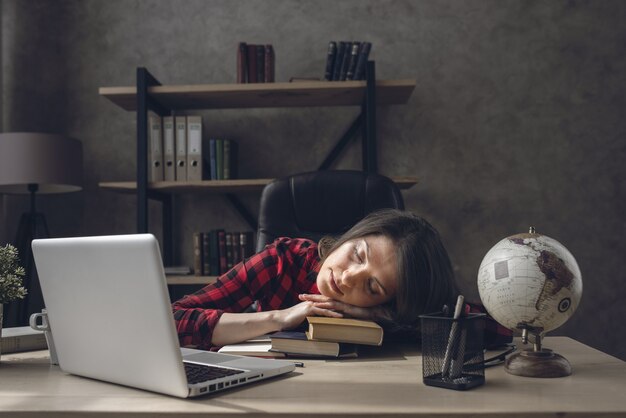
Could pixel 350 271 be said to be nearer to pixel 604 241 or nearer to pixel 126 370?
pixel 126 370

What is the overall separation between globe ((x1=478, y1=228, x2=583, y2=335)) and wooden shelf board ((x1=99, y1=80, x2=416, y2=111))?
1.84 metres

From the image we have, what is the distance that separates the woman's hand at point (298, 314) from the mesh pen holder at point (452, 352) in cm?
32

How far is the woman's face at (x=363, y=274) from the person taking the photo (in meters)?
1.17

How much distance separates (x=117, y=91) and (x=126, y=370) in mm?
2152

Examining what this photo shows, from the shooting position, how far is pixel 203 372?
2.90ft

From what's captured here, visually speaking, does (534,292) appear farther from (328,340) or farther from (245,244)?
(245,244)

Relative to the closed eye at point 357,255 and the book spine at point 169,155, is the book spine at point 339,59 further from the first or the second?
the closed eye at point 357,255

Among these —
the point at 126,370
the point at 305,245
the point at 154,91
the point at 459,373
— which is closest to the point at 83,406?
the point at 126,370

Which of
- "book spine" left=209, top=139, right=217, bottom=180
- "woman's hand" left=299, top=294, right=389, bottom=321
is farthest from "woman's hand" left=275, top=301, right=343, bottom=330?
"book spine" left=209, top=139, right=217, bottom=180

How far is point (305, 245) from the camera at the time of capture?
1647mm

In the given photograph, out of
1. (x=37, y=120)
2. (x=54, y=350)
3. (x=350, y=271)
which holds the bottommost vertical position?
(x=54, y=350)

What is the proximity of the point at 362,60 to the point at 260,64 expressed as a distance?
1.57 ft

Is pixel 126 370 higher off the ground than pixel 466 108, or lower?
lower

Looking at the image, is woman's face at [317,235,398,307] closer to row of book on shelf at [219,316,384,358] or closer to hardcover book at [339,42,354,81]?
row of book on shelf at [219,316,384,358]
